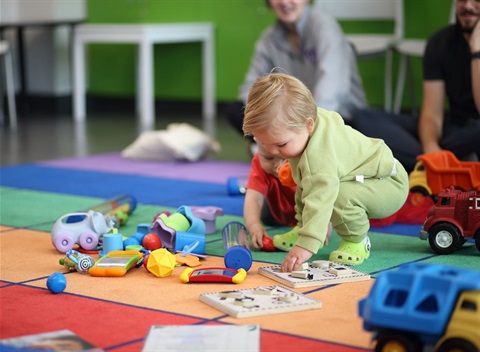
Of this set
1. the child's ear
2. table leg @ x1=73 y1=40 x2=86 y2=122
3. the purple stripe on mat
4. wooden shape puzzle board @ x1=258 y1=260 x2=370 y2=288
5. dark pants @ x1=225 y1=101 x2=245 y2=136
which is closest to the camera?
wooden shape puzzle board @ x1=258 y1=260 x2=370 y2=288

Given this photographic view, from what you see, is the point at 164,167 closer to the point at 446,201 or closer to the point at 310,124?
the point at 446,201

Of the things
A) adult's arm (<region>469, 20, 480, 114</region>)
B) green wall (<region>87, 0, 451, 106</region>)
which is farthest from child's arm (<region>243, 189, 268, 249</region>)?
green wall (<region>87, 0, 451, 106</region>)

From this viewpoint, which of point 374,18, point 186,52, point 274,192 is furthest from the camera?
point 186,52

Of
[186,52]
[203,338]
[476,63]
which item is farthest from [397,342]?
[186,52]

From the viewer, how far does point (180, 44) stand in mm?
6547

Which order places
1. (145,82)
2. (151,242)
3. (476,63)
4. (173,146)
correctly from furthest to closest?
1. (145,82)
2. (173,146)
3. (476,63)
4. (151,242)

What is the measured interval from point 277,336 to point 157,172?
7.68ft

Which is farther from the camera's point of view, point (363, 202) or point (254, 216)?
point (254, 216)

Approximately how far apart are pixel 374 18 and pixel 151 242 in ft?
10.9

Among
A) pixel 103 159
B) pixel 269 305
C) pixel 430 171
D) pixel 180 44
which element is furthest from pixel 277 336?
pixel 180 44

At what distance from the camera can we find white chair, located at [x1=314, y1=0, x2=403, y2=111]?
4676 mm

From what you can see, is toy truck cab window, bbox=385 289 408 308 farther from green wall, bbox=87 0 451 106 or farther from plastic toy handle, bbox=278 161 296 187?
green wall, bbox=87 0 451 106

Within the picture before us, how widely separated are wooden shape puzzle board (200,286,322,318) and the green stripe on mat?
353mm

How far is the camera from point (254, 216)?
235cm
